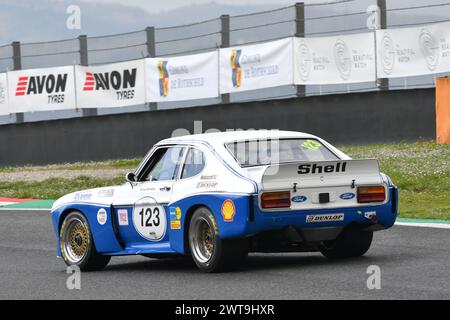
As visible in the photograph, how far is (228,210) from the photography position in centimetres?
1058

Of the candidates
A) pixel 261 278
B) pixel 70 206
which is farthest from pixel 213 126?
pixel 261 278

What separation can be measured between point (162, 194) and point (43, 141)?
69.5 feet

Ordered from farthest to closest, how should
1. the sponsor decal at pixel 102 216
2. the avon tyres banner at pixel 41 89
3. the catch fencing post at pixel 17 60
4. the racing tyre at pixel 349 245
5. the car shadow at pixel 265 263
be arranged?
the catch fencing post at pixel 17 60
the avon tyres banner at pixel 41 89
the sponsor decal at pixel 102 216
the racing tyre at pixel 349 245
the car shadow at pixel 265 263

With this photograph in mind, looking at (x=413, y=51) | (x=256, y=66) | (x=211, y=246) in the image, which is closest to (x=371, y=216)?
(x=211, y=246)

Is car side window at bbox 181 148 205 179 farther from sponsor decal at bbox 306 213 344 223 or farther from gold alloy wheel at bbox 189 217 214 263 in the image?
sponsor decal at bbox 306 213 344 223

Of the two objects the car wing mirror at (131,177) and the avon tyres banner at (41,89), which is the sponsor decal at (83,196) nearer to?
the car wing mirror at (131,177)

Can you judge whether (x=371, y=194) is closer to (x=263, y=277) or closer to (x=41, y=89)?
(x=263, y=277)

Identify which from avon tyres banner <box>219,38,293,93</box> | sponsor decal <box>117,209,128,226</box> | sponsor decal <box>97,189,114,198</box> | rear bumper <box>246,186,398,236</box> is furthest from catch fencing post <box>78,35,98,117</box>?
rear bumper <box>246,186,398,236</box>

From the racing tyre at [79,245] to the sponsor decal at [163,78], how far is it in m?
18.5

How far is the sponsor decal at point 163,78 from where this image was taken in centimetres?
3083

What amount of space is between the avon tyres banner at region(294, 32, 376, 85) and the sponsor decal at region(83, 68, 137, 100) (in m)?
5.65

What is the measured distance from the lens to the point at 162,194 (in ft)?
37.9

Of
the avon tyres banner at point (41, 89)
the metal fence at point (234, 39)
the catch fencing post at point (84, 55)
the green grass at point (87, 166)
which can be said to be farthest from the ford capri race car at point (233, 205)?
the avon tyres banner at point (41, 89)

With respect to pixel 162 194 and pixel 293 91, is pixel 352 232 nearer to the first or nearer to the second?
pixel 162 194
